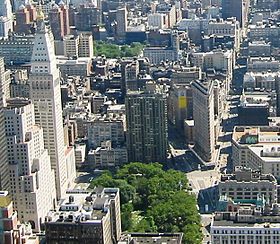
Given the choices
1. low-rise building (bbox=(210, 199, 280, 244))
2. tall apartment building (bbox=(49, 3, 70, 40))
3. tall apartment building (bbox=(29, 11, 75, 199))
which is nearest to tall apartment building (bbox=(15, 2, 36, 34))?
tall apartment building (bbox=(49, 3, 70, 40))

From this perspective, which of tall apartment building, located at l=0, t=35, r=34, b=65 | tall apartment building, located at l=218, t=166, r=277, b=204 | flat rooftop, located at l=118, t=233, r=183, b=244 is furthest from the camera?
tall apartment building, located at l=0, t=35, r=34, b=65

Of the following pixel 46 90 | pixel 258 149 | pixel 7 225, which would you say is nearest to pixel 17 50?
pixel 46 90

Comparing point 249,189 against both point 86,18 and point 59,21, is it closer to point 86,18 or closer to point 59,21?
point 59,21

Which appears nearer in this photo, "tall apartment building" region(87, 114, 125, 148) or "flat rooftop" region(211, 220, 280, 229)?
"flat rooftop" region(211, 220, 280, 229)

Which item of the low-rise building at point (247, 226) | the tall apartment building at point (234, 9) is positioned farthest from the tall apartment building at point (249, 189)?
the tall apartment building at point (234, 9)

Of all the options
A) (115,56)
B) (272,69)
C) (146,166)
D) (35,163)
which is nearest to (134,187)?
(146,166)

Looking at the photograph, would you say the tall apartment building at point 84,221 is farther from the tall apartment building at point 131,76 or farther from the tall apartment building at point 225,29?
the tall apartment building at point 225,29

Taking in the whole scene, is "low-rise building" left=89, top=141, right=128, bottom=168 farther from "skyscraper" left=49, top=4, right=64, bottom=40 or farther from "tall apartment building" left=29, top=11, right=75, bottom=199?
"skyscraper" left=49, top=4, right=64, bottom=40
